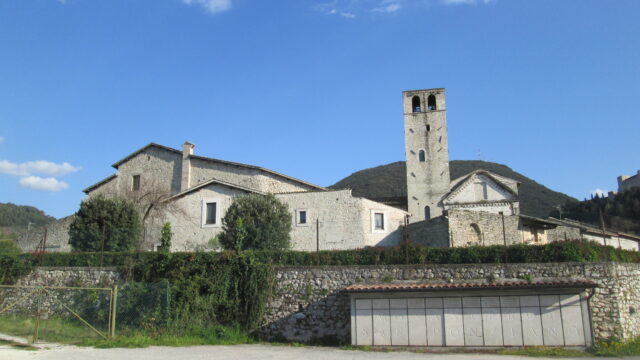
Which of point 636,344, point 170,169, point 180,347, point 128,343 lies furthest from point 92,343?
point 170,169

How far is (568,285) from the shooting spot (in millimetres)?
15023

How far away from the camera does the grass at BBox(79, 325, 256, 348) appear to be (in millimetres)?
16087

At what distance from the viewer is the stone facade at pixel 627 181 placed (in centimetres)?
8159

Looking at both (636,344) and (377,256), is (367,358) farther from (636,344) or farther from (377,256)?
(636,344)

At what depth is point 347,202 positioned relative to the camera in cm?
3219

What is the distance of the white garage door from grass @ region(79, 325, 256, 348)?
440 centimetres

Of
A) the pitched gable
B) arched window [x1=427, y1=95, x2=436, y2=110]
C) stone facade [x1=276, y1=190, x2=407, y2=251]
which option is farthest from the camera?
arched window [x1=427, y1=95, x2=436, y2=110]

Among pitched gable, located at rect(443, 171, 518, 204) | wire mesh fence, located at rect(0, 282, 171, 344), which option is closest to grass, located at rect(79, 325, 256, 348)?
wire mesh fence, located at rect(0, 282, 171, 344)

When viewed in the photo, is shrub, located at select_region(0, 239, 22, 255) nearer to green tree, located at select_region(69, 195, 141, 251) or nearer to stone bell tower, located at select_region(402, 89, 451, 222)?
green tree, located at select_region(69, 195, 141, 251)

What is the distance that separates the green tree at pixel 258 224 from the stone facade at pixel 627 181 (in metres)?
72.4

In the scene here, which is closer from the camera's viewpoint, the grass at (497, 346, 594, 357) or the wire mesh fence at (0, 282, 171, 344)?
the grass at (497, 346, 594, 357)

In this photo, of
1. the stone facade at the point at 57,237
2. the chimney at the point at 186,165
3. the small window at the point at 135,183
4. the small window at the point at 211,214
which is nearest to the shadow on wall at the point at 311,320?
the small window at the point at 211,214

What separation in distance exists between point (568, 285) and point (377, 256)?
6.38m

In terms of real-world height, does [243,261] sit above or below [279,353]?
above
